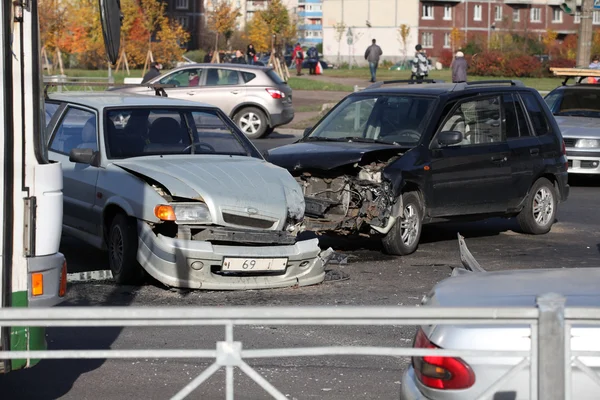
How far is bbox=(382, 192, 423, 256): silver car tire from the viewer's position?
412 inches

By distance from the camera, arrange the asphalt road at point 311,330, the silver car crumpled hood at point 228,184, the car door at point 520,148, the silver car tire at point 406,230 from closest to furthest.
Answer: the asphalt road at point 311,330 < the silver car crumpled hood at point 228,184 < the silver car tire at point 406,230 < the car door at point 520,148

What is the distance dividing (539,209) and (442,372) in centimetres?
858

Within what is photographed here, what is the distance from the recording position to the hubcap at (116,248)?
8852 mm

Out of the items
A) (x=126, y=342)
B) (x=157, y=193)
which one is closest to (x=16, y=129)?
(x=126, y=342)

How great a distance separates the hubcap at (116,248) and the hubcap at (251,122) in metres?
14.3

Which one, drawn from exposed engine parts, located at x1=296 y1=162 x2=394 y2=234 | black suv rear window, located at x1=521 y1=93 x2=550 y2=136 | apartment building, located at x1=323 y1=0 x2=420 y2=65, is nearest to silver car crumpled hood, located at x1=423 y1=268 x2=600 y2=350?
exposed engine parts, located at x1=296 y1=162 x2=394 y2=234

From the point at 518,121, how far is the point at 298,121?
1568 centimetres

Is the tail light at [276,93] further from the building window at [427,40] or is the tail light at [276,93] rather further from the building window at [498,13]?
the building window at [498,13]

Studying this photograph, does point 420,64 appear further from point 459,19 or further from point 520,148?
point 459,19

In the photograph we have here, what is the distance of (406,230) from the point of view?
1063 centimetres

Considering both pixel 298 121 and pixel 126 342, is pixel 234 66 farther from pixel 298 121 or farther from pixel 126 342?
pixel 126 342

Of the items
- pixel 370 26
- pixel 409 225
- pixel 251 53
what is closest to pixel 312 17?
pixel 370 26

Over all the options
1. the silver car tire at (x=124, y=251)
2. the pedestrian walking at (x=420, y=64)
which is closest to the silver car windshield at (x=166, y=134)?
the silver car tire at (x=124, y=251)

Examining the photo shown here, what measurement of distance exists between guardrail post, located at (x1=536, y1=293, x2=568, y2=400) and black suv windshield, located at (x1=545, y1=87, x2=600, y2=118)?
48.5 feet
